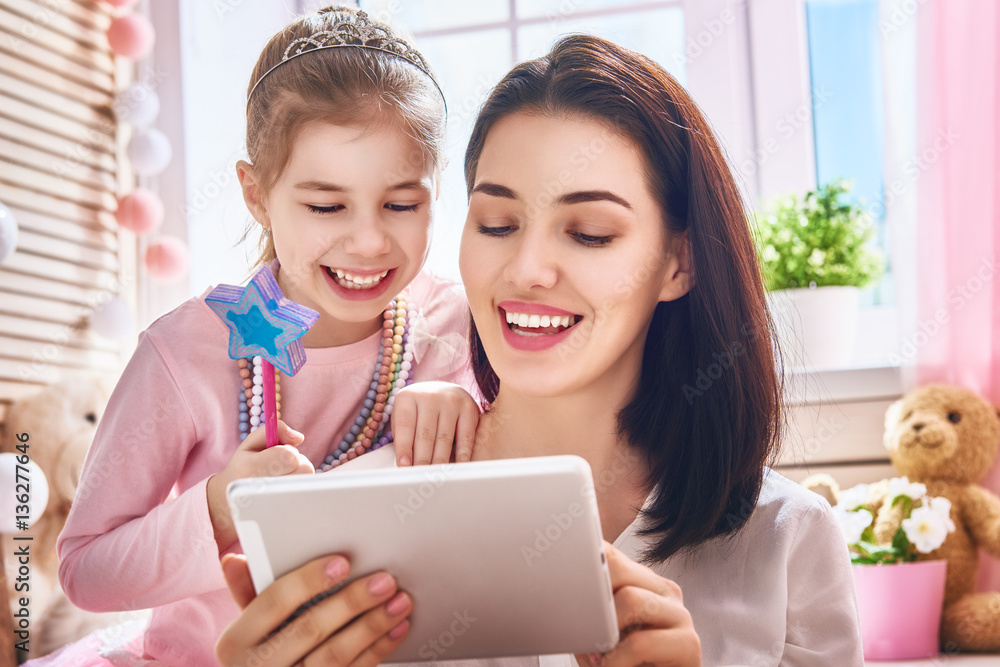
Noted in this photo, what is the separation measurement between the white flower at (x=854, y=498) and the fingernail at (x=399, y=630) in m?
1.31

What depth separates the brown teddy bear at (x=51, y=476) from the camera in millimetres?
1999

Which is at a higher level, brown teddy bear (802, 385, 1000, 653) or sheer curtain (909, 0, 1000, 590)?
sheer curtain (909, 0, 1000, 590)

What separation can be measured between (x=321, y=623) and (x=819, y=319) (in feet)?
5.23

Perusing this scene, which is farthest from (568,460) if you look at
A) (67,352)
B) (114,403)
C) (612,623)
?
(67,352)

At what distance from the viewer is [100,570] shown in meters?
1.22

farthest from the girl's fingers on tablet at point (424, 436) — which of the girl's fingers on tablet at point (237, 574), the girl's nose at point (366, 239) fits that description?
the girl's fingers on tablet at point (237, 574)

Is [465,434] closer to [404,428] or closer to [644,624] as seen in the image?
[404,428]

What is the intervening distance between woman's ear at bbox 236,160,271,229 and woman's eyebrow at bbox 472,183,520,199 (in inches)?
15.9

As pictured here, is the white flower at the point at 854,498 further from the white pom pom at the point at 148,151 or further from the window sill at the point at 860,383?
the white pom pom at the point at 148,151

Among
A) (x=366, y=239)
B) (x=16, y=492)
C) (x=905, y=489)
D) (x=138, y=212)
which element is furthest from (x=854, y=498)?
(x=138, y=212)

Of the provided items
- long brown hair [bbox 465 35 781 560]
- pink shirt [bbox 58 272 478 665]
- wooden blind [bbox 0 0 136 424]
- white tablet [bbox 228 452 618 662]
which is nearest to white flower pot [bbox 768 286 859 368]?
long brown hair [bbox 465 35 781 560]

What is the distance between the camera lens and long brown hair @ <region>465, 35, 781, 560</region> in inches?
46.0

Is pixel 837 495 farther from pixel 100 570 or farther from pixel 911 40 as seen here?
pixel 100 570

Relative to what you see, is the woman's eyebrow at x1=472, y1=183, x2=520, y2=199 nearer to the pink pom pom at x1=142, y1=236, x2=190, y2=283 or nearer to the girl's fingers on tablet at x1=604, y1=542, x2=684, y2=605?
the girl's fingers on tablet at x1=604, y1=542, x2=684, y2=605
